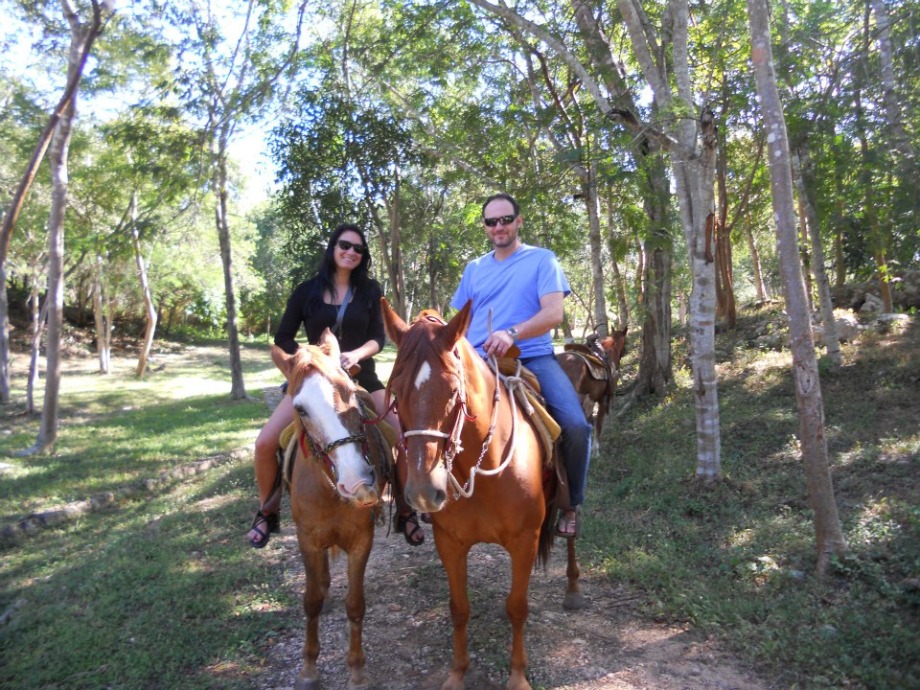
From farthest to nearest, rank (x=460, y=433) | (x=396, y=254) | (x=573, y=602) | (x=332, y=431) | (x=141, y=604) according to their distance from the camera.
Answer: (x=396, y=254), (x=141, y=604), (x=573, y=602), (x=332, y=431), (x=460, y=433)

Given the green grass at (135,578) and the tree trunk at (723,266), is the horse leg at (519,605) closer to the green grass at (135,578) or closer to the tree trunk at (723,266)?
the green grass at (135,578)

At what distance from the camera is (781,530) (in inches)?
224

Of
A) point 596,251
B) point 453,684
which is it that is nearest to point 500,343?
point 453,684

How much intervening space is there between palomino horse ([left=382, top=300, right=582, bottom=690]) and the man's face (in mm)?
977

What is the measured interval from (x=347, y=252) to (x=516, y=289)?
1373mm

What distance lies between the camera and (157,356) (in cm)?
3281

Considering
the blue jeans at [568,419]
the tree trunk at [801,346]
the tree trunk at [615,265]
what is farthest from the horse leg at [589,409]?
the blue jeans at [568,419]

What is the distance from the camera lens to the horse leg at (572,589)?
4859 millimetres

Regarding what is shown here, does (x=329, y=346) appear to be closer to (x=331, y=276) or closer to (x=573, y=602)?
(x=331, y=276)

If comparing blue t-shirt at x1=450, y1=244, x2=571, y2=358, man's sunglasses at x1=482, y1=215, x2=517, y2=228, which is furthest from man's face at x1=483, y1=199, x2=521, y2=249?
blue t-shirt at x1=450, y1=244, x2=571, y2=358

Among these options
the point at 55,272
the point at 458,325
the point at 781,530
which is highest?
the point at 55,272

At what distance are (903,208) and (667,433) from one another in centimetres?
455

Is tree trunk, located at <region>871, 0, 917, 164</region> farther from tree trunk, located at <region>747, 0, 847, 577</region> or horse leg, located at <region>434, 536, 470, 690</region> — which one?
horse leg, located at <region>434, 536, 470, 690</region>

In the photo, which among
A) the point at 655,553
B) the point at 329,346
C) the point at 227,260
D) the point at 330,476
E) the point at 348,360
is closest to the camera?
the point at 330,476
